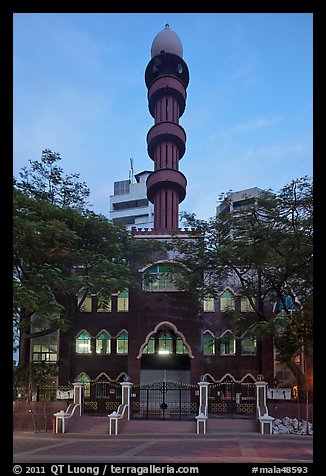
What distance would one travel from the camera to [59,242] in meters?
16.9

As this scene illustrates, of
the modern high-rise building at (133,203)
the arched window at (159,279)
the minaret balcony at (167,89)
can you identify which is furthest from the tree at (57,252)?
the modern high-rise building at (133,203)

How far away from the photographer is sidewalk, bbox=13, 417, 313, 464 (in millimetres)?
10391

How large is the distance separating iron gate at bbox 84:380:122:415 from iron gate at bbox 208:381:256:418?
4.58 metres

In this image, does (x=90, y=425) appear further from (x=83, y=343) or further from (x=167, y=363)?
(x=83, y=343)

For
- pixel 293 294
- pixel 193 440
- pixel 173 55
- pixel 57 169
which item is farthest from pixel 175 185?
pixel 193 440

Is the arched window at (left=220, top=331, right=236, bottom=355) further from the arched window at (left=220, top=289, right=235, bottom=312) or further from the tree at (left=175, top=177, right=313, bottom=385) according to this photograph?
the tree at (left=175, top=177, right=313, bottom=385)

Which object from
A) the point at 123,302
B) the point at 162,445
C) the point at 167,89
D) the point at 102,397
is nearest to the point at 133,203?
the point at 167,89

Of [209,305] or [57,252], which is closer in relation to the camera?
[57,252]

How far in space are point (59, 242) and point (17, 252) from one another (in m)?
1.57

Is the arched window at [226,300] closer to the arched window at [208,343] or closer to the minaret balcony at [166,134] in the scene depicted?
the arched window at [208,343]

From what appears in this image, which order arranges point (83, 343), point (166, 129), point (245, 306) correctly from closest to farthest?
point (245, 306)
point (83, 343)
point (166, 129)

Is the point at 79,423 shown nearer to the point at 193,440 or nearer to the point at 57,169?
the point at 193,440

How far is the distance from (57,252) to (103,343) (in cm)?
1039

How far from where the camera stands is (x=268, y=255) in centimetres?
1920
